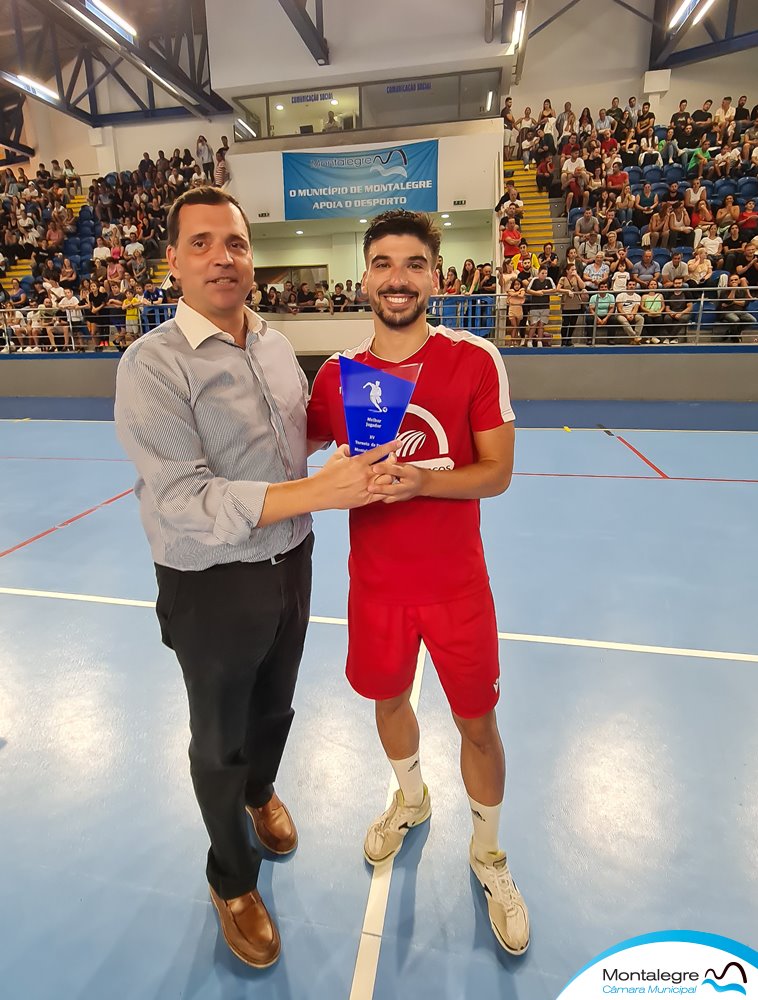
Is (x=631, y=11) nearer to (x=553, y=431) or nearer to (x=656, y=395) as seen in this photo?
(x=656, y=395)

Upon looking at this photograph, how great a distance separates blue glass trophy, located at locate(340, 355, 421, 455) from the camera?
1.21 meters

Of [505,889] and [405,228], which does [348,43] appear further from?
[505,889]

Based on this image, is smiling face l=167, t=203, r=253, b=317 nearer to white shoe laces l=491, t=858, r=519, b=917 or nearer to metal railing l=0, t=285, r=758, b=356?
white shoe laces l=491, t=858, r=519, b=917

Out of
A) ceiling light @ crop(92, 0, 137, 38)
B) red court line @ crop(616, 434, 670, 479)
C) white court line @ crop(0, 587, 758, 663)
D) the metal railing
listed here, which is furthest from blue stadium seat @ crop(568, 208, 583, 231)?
white court line @ crop(0, 587, 758, 663)

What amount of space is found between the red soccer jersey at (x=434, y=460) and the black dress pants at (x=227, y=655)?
264 millimetres

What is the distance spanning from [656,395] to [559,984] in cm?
1070

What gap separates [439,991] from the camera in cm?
156

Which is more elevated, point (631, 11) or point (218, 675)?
point (631, 11)

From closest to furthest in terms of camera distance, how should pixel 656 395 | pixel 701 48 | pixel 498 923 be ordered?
pixel 498 923
pixel 656 395
pixel 701 48

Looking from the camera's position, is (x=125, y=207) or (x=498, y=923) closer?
(x=498, y=923)

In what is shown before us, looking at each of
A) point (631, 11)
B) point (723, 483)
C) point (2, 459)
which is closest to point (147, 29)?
point (631, 11)

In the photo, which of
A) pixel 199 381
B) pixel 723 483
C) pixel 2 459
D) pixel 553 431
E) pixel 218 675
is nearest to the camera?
pixel 199 381

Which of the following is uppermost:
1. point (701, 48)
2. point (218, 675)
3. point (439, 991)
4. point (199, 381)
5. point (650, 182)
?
point (701, 48)

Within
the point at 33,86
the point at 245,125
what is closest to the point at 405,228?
the point at 245,125
